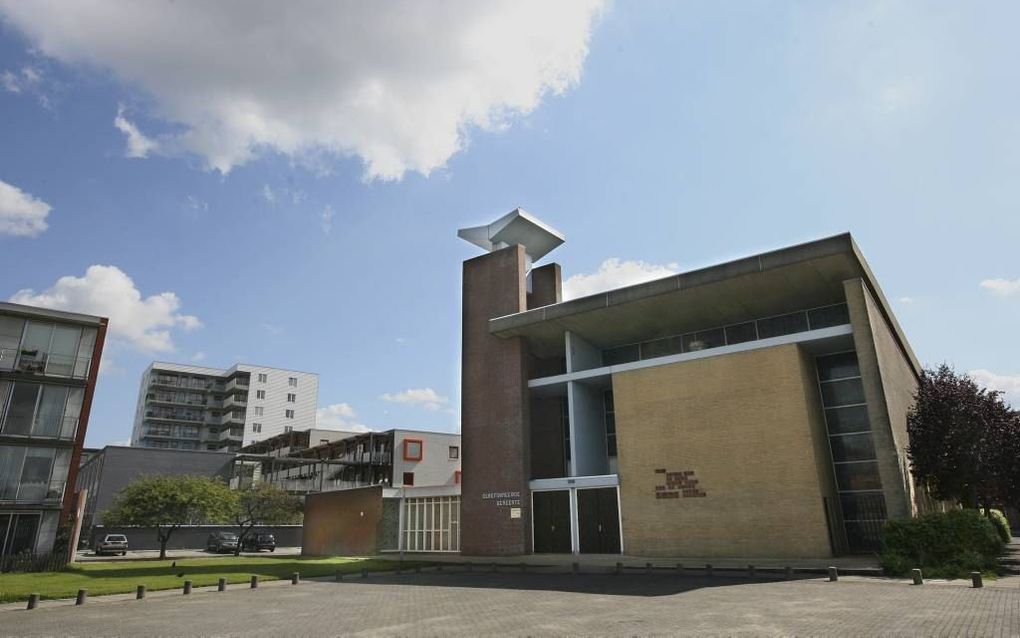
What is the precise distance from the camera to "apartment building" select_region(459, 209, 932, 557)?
2433cm

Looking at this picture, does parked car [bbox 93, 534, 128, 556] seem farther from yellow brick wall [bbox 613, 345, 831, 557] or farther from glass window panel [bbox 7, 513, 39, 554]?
yellow brick wall [bbox 613, 345, 831, 557]

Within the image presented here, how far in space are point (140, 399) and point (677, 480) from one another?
97.2m

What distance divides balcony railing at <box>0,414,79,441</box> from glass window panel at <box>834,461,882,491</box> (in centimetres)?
3602

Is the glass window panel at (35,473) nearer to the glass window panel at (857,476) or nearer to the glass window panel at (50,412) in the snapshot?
the glass window panel at (50,412)

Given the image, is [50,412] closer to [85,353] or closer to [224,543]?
[85,353]

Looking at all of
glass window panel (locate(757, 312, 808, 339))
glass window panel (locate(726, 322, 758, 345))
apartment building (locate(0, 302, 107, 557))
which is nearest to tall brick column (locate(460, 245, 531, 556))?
glass window panel (locate(726, 322, 758, 345))

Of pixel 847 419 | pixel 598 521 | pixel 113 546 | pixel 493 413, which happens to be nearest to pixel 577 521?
pixel 598 521

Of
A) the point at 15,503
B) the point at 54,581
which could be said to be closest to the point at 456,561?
the point at 54,581

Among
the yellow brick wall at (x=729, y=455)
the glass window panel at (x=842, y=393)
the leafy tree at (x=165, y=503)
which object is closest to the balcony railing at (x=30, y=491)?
the leafy tree at (x=165, y=503)

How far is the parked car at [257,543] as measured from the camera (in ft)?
153

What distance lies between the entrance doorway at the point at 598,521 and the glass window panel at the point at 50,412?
25.8 m

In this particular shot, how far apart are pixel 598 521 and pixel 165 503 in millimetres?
26621

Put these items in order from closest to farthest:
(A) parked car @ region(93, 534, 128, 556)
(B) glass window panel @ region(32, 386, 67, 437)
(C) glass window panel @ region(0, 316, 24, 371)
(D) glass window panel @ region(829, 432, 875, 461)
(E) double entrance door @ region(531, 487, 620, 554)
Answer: (D) glass window panel @ region(829, 432, 875, 461) → (E) double entrance door @ region(531, 487, 620, 554) → (B) glass window panel @ region(32, 386, 67, 437) → (C) glass window panel @ region(0, 316, 24, 371) → (A) parked car @ region(93, 534, 128, 556)

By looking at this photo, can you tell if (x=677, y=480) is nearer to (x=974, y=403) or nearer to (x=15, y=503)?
(x=974, y=403)
